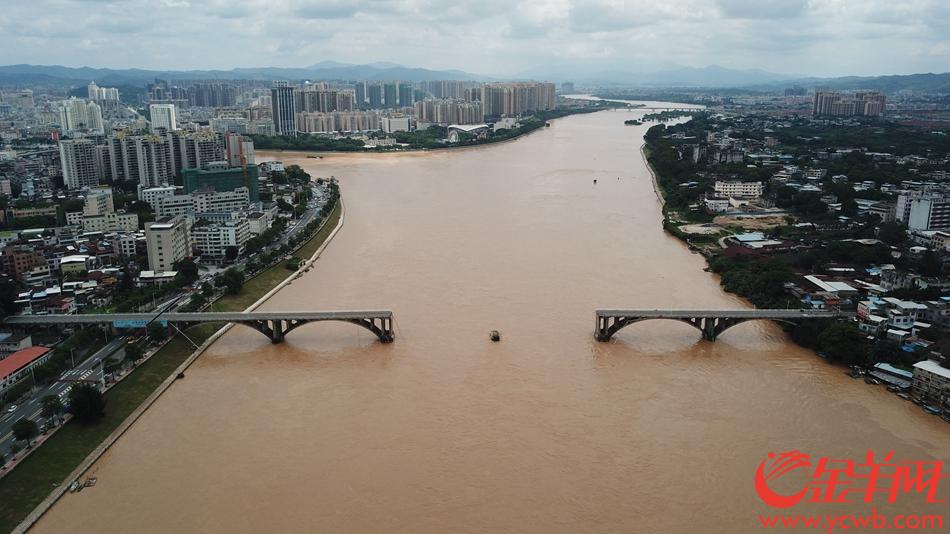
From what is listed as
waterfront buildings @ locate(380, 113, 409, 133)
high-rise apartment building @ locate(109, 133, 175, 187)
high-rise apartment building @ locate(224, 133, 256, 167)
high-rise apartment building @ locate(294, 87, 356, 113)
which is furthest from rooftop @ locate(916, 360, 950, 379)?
high-rise apartment building @ locate(294, 87, 356, 113)

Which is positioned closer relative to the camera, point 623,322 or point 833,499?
point 833,499

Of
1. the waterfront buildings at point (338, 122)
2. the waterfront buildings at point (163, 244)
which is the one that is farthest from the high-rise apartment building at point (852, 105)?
the waterfront buildings at point (163, 244)

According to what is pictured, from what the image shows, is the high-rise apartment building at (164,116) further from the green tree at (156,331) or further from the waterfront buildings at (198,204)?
the green tree at (156,331)

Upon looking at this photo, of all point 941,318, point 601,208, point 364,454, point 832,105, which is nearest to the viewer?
point 364,454

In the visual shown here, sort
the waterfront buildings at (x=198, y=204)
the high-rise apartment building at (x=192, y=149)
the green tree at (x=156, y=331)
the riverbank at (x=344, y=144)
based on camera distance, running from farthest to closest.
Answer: the riverbank at (x=344, y=144)
the high-rise apartment building at (x=192, y=149)
the waterfront buildings at (x=198, y=204)
the green tree at (x=156, y=331)

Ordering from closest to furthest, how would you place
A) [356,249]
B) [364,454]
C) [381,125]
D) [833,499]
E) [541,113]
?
[833,499]
[364,454]
[356,249]
[381,125]
[541,113]

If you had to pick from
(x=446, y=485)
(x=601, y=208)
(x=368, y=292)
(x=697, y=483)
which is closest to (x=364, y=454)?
(x=446, y=485)

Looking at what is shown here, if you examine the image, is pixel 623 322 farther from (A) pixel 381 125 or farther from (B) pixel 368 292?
(A) pixel 381 125
